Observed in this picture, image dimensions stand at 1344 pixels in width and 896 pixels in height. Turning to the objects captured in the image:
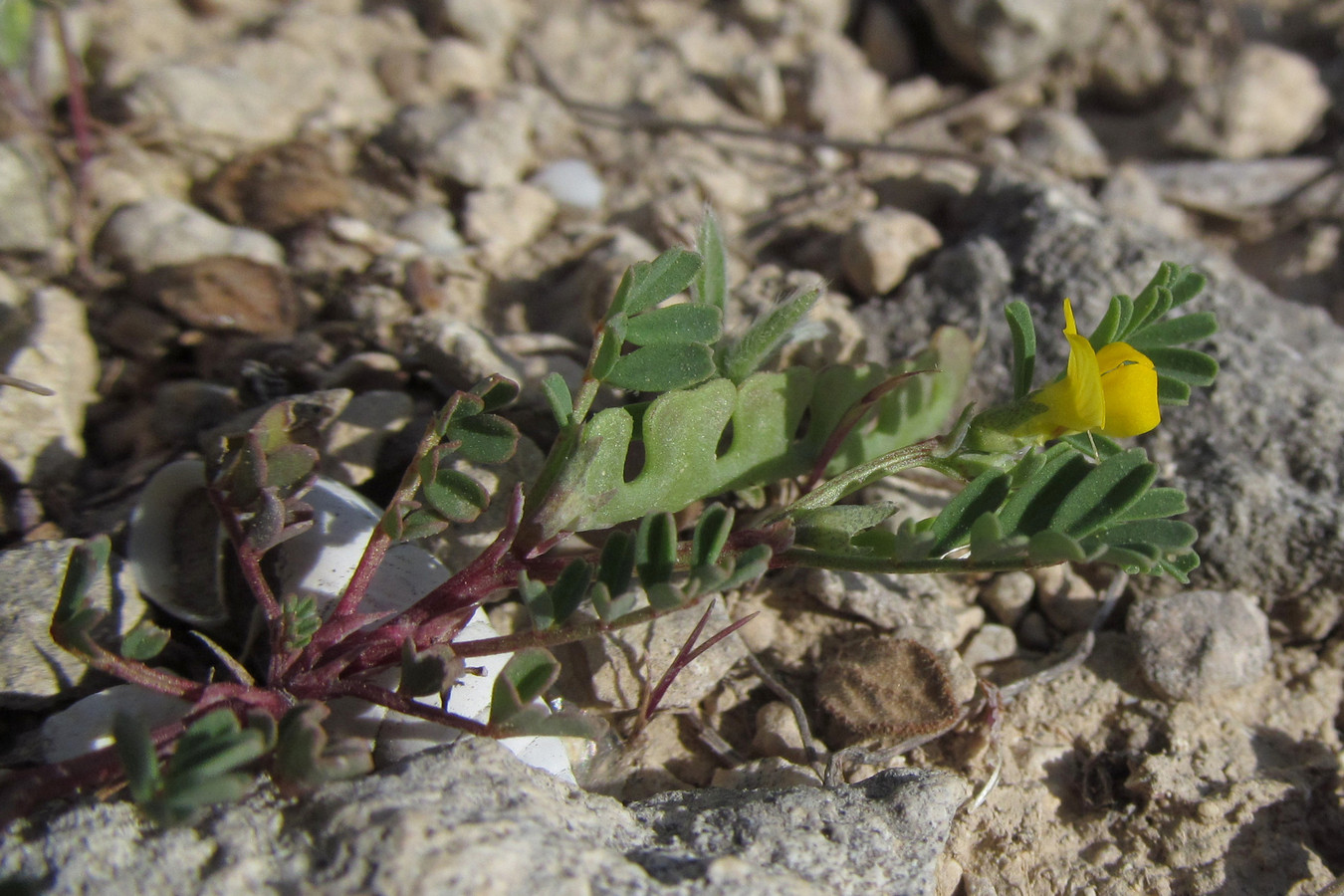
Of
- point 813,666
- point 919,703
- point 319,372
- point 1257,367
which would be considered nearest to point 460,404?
point 319,372

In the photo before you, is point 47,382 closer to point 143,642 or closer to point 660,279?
point 143,642

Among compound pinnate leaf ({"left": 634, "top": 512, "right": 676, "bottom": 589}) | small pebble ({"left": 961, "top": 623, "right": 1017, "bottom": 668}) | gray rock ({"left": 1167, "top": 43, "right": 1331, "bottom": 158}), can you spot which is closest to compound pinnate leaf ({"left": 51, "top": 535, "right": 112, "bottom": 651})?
compound pinnate leaf ({"left": 634, "top": 512, "right": 676, "bottom": 589})

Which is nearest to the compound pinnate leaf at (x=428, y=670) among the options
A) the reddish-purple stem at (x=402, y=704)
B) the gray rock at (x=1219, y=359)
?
the reddish-purple stem at (x=402, y=704)

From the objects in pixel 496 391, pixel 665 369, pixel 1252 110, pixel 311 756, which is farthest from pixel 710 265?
pixel 1252 110

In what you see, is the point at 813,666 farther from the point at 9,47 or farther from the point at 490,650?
the point at 9,47

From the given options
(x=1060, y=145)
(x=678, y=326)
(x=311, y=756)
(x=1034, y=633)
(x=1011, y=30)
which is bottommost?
(x=1034, y=633)

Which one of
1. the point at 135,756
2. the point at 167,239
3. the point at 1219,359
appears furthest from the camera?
the point at 167,239
